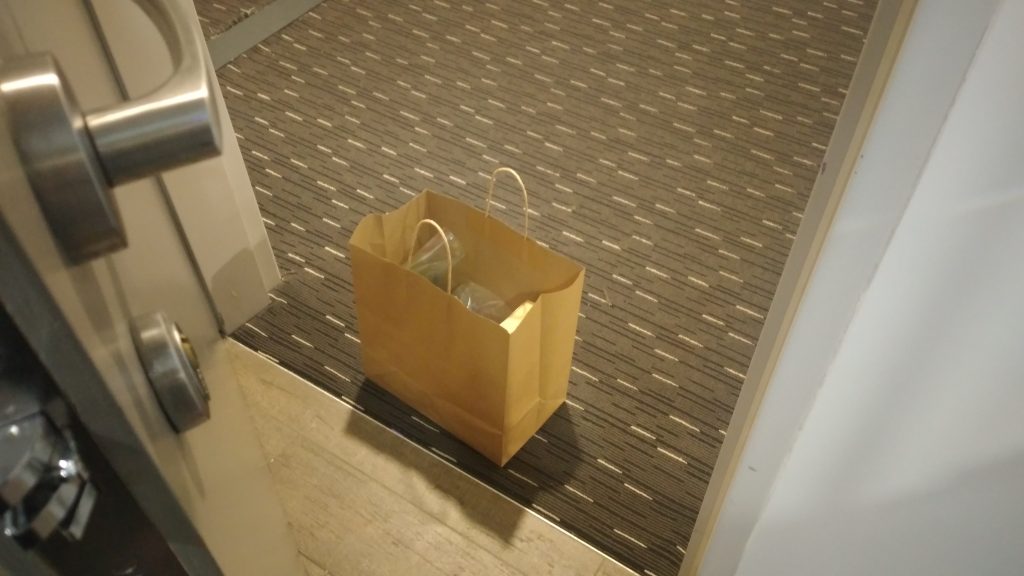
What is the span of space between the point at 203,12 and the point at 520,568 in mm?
1753

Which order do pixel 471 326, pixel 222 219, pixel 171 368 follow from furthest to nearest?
pixel 222 219 → pixel 471 326 → pixel 171 368

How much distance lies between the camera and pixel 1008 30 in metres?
0.44

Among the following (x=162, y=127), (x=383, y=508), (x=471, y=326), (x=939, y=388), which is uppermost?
(x=162, y=127)

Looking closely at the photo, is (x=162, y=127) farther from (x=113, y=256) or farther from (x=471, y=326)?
(x=471, y=326)

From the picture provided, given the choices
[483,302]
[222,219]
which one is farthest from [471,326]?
[222,219]

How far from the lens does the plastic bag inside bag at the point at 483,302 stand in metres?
1.27

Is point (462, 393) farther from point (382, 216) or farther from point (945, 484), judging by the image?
point (945, 484)

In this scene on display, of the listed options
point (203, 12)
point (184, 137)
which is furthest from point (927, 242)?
point (203, 12)

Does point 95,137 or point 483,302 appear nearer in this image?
point 95,137

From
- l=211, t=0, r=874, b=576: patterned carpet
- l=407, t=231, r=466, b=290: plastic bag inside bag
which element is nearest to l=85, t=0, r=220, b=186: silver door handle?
l=407, t=231, r=466, b=290: plastic bag inside bag

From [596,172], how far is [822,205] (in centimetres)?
128

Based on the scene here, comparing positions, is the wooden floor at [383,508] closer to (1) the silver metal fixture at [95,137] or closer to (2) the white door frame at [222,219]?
(2) the white door frame at [222,219]

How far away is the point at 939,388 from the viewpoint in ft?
2.00

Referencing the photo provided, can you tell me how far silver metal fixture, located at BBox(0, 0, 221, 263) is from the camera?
1.05 feet
